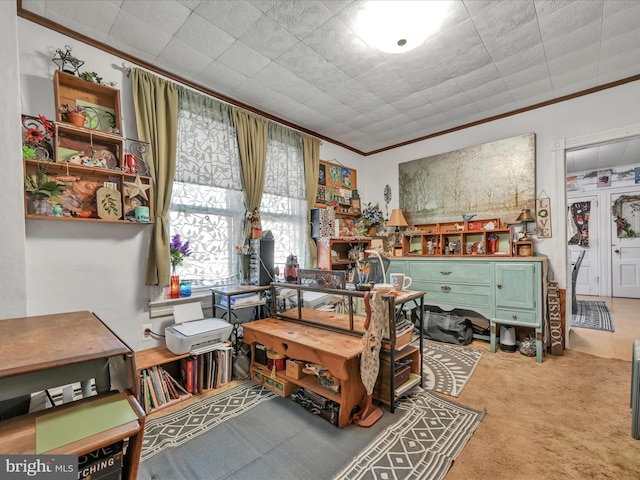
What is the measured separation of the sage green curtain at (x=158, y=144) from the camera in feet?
7.61

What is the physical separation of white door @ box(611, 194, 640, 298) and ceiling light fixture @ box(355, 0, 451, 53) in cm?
624

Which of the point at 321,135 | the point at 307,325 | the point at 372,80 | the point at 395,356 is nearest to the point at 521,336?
the point at 395,356

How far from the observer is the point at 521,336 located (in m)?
3.21

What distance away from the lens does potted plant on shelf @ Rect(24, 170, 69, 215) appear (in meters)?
1.84

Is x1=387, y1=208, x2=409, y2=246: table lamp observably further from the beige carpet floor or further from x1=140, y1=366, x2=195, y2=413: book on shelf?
x1=140, y1=366, x2=195, y2=413: book on shelf

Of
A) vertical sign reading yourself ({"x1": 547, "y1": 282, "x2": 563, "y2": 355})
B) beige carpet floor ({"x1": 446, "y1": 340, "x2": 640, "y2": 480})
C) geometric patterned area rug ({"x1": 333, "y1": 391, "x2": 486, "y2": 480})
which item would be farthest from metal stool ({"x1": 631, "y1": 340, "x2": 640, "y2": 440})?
vertical sign reading yourself ({"x1": 547, "y1": 282, "x2": 563, "y2": 355})

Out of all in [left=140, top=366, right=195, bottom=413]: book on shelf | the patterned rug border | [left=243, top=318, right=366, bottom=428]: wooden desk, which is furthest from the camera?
the patterned rug border

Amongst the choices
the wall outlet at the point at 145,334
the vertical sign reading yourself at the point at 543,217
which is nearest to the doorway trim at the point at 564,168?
the vertical sign reading yourself at the point at 543,217

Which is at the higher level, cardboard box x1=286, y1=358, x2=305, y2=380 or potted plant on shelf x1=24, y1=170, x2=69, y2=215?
potted plant on shelf x1=24, y1=170, x2=69, y2=215

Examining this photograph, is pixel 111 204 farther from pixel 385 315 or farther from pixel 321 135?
pixel 321 135

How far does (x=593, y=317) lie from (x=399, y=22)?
16.3 ft

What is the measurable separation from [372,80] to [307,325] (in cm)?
229

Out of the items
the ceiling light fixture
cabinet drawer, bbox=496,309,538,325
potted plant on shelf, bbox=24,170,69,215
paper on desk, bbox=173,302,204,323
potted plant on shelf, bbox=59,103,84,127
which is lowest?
cabinet drawer, bbox=496,309,538,325

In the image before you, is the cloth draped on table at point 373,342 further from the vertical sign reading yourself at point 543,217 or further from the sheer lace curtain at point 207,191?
the vertical sign reading yourself at point 543,217
